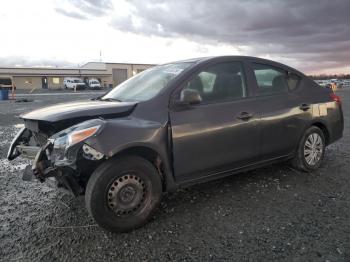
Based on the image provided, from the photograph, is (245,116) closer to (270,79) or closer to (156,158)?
(270,79)

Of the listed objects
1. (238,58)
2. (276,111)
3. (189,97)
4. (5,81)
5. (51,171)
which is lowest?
(51,171)

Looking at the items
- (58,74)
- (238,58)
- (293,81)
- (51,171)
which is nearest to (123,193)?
(51,171)

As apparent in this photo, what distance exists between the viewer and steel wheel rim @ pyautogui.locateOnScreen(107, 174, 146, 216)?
3002 millimetres

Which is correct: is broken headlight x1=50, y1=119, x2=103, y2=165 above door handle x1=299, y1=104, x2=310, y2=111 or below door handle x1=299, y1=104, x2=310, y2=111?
below

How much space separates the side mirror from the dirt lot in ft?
4.03

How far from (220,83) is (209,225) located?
1711mm

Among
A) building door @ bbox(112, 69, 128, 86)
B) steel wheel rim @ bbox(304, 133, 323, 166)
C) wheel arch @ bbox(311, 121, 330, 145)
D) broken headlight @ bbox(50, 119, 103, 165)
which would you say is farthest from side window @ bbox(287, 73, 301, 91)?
building door @ bbox(112, 69, 128, 86)

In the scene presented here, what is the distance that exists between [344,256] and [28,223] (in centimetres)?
312

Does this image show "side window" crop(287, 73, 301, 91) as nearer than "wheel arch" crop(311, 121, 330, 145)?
Yes

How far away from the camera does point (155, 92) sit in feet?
11.6

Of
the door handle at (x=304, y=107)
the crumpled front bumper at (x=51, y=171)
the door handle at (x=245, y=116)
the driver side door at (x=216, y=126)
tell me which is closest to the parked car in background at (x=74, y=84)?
the door handle at (x=304, y=107)

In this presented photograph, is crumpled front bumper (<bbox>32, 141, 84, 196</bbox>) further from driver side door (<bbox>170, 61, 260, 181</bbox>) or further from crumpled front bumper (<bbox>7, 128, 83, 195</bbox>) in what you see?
driver side door (<bbox>170, 61, 260, 181</bbox>)

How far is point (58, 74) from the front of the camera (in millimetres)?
65125

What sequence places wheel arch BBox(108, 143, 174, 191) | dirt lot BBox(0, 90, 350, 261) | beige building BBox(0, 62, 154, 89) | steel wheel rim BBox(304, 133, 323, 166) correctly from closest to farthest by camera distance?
dirt lot BBox(0, 90, 350, 261) → wheel arch BBox(108, 143, 174, 191) → steel wheel rim BBox(304, 133, 323, 166) → beige building BBox(0, 62, 154, 89)
